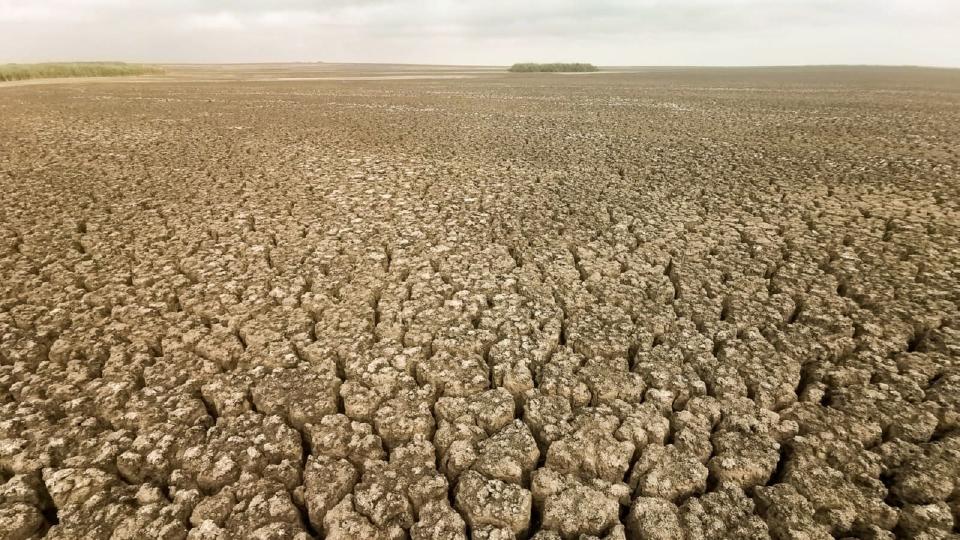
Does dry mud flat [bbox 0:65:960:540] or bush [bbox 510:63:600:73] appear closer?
dry mud flat [bbox 0:65:960:540]

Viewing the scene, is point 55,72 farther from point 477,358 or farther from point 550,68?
point 550,68

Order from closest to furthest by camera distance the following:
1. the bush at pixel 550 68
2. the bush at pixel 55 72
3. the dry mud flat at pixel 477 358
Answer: the dry mud flat at pixel 477 358, the bush at pixel 55 72, the bush at pixel 550 68

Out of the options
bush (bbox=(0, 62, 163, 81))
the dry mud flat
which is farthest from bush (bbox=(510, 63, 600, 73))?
the dry mud flat

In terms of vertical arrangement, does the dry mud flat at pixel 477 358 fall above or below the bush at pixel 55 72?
below

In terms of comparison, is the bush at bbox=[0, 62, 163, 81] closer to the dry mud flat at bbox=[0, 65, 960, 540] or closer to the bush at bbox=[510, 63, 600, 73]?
the dry mud flat at bbox=[0, 65, 960, 540]

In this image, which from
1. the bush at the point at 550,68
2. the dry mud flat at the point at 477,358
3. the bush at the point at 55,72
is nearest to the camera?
the dry mud flat at the point at 477,358

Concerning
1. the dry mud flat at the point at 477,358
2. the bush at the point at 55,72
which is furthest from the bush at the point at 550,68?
the dry mud flat at the point at 477,358

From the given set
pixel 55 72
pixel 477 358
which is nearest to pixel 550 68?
pixel 55 72

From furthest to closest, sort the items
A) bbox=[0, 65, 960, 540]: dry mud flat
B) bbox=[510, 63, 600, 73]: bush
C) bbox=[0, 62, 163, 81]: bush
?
bbox=[510, 63, 600, 73]: bush
bbox=[0, 62, 163, 81]: bush
bbox=[0, 65, 960, 540]: dry mud flat

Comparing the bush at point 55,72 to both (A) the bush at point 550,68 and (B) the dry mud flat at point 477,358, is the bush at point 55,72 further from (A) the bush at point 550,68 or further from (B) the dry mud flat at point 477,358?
(A) the bush at point 550,68
